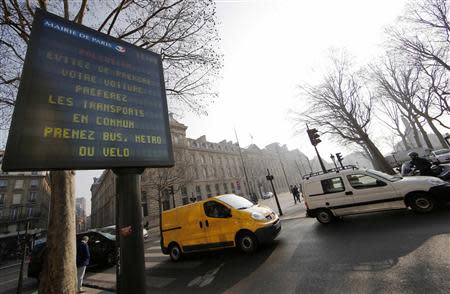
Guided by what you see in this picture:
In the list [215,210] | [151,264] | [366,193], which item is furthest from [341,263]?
[151,264]

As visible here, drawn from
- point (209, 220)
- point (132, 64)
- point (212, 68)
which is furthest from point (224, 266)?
point (212, 68)

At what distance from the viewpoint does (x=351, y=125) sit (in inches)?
729

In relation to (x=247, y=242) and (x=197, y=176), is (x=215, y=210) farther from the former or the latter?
(x=197, y=176)

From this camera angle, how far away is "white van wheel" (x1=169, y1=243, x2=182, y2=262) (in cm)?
759

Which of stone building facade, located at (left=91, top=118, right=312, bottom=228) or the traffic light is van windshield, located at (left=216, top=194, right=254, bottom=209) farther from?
stone building facade, located at (left=91, top=118, right=312, bottom=228)

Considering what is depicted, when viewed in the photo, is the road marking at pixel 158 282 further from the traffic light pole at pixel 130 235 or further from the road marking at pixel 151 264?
the traffic light pole at pixel 130 235

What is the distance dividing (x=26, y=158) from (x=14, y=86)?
9516mm

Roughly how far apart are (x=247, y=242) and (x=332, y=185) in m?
3.88

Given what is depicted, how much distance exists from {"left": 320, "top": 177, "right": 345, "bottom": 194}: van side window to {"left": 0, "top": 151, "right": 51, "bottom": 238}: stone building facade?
48.1 meters

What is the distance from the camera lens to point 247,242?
6.29m

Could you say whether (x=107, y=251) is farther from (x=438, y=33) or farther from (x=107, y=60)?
(x=438, y=33)

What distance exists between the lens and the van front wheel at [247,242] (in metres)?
6.16

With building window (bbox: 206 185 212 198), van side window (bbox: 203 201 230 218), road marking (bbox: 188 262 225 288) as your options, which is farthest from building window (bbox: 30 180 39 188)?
road marking (bbox: 188 262 225 288)

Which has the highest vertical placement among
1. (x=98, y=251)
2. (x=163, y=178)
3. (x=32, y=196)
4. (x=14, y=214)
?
(x=32, y=196)
